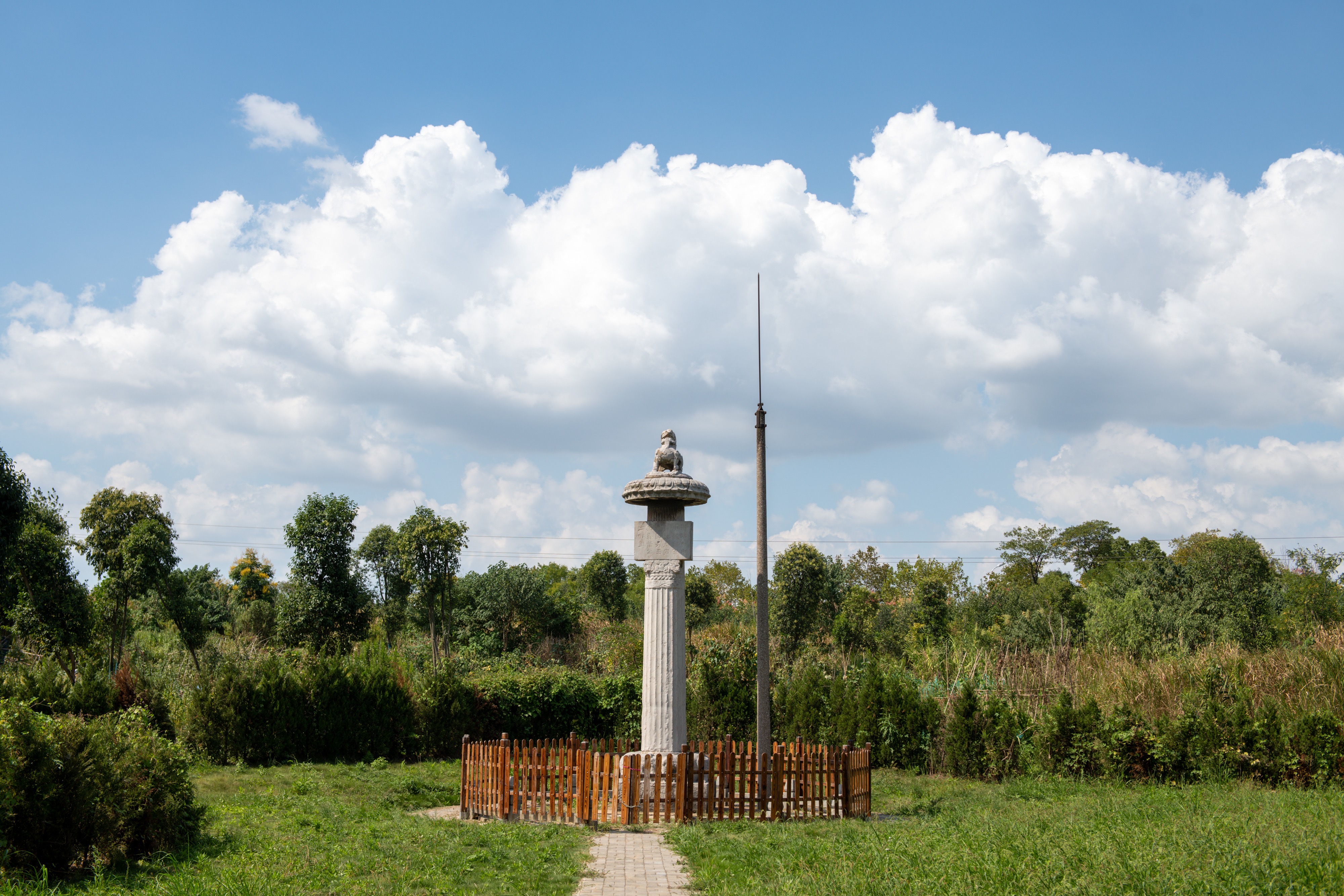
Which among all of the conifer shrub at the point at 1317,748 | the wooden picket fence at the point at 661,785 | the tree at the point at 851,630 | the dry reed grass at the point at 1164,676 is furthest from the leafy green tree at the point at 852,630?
the wooden picket fence at the point at 661,785

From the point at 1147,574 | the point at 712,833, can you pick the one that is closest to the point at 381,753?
the point at 712,833

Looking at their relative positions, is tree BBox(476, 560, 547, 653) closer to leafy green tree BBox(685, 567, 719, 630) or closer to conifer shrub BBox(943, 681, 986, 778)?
leafy green tree BBox(685, 567, 719, 630)

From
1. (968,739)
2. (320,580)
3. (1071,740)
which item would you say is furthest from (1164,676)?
(320,580)

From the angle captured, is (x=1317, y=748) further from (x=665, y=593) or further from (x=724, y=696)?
(x=724, y=696)

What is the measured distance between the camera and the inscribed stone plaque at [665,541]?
1212cm

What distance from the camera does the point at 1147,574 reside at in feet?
97.5

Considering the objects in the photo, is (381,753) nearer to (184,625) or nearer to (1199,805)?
(184,625)

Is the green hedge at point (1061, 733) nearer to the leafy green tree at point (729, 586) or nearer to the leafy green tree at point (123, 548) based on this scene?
the leafy green tree at point (123, 548)

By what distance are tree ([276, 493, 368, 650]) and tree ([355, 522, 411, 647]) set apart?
29.2ft

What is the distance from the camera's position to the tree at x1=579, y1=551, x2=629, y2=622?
3997 centimetres

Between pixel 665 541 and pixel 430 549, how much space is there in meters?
17.8

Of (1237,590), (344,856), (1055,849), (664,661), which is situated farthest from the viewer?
(1237,590)

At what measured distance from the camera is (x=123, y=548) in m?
23.0

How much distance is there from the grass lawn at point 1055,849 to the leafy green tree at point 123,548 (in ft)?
61.1
